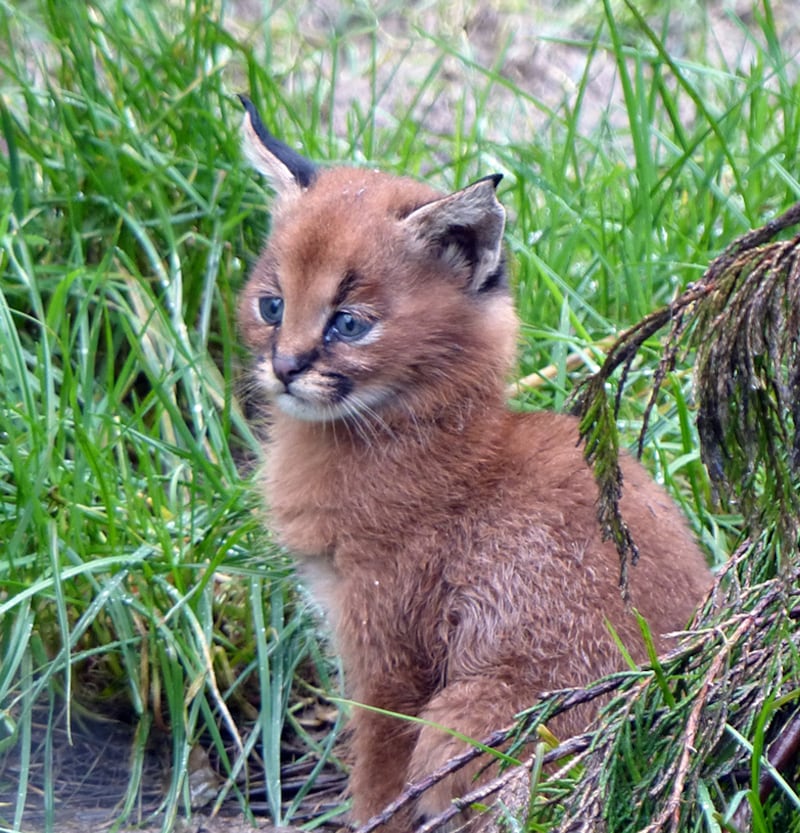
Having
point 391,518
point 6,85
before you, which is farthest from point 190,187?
point 391,518

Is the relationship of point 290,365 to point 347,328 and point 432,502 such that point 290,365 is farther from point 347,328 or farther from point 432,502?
point 432,502

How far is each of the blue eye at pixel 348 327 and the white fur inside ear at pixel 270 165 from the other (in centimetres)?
58

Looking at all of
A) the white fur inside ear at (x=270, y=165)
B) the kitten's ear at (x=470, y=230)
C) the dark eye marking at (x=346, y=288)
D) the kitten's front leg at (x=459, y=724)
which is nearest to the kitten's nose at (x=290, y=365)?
the dark eye marking at (x=346, y=288)

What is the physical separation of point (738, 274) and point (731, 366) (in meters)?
0.16

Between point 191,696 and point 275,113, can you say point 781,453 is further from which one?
point 275,113

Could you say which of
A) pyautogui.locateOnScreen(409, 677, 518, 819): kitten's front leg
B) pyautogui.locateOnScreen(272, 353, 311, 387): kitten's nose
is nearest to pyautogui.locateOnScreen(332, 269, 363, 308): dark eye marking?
pyautogui.locateOnScreen(272, 353, 311, 387): kitten's nose

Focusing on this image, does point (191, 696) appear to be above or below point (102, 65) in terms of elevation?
below

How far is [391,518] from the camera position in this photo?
353 cm

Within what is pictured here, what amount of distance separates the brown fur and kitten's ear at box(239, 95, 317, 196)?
237 millimetres

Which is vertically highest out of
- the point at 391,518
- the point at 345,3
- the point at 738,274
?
the point at 345,3

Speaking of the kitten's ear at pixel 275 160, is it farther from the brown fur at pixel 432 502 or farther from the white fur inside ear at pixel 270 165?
the brown fur at pixel 432 502

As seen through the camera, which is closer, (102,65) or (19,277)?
(19,277)

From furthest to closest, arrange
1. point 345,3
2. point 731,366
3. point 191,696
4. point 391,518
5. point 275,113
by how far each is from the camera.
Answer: point 345,3, point 275,113, point 191,696, point 391,518, point 731,366

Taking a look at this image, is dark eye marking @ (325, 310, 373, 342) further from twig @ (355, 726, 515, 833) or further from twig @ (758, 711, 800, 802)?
twig @ (758, 711, 800, 802)
